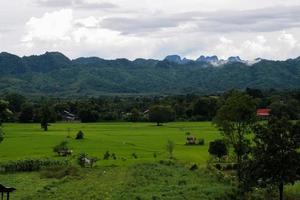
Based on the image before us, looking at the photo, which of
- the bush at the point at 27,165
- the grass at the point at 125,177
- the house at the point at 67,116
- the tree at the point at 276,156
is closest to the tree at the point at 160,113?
the house at the point at 67,116

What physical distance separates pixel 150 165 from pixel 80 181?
12963mm

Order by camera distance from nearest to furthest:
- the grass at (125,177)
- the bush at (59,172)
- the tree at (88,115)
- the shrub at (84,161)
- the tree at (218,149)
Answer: the grass at (125,177)
the bush at (59,172)
the shrub at (84,161)
the tree at (218,149)
the tree at (88,115)

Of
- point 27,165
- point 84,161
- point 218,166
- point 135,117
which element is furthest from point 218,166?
point 135,117

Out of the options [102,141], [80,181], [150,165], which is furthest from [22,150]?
[80,181]

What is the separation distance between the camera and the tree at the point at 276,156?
34.7 meters

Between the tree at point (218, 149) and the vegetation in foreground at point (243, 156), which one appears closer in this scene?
the vegetation in foreground at point (243, 156)

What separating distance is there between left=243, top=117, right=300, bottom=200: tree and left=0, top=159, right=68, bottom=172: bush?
30.2 meters

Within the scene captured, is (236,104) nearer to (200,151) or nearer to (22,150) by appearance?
(200,151)

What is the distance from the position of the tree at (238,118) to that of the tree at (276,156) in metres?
13.2

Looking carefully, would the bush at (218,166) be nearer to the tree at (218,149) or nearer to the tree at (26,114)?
the tree at (218,149)

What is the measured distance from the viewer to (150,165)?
6056 cm

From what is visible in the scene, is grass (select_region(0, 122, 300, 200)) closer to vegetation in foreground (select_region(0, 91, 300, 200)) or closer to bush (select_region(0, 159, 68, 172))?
vegetation in foreground (select_region(0, 91, 300, 200))

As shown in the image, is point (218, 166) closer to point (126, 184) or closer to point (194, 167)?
point (194, 167)

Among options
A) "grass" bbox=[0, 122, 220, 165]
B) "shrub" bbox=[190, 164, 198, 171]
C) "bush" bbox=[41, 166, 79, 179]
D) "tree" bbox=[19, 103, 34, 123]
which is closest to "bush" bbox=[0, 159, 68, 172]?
"bush" bbox=[41, 166, 79, 179]
